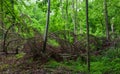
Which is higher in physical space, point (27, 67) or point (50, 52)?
point (50, 52)

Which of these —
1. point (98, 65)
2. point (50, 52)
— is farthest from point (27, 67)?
point (98, 65)

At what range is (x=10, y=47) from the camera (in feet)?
42.8

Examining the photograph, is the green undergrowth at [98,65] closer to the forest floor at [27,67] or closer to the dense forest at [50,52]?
the dense forest at [50,52]

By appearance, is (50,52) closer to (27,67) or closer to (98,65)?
(27,67)

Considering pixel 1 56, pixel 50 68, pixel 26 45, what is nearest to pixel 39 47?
pixel 26 45

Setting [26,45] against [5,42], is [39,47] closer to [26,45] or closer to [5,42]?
[26,45]

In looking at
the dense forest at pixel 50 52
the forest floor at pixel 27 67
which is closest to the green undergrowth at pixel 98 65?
the dense forest at pixel 50 52

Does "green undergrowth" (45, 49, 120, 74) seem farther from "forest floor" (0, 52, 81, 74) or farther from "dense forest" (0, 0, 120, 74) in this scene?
"forest floor" (0, 52, 81, 74)

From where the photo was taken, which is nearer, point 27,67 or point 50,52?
point 27,67

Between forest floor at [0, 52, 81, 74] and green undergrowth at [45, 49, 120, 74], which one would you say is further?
forest floor at [0, 52, 81, 74]

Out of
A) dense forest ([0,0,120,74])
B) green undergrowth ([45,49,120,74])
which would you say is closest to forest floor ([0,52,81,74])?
dense forest ([0,0,120,74])

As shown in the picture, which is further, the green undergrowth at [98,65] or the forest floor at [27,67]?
the forest floor at [27,67]

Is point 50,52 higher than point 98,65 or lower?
higher

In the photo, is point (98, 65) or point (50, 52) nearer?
point (98, 65)
